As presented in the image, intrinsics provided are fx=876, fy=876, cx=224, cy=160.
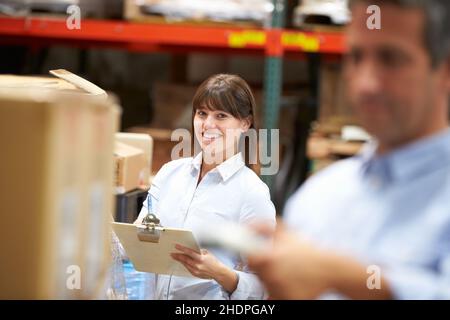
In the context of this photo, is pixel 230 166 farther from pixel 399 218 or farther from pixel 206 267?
pixel 399 218

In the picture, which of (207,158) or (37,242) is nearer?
(37,242)

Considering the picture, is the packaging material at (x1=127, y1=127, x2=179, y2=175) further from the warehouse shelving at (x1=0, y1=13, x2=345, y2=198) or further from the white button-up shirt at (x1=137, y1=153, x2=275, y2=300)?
the white button-up shirt at (x1=137, y1=153, x2=275, y2=300)

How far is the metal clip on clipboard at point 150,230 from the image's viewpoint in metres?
1.83

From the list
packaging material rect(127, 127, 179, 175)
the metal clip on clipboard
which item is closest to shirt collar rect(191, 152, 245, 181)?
the metal clip on clipboard

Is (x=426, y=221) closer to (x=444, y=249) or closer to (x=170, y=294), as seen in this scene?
(x=444, y=249)

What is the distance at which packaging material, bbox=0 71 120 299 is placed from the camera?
1.19 metres

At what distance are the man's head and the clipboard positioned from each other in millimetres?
663

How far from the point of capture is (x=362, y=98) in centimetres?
118

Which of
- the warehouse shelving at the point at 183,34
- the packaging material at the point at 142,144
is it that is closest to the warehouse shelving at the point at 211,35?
the warehouse shelving at the point at 183,34

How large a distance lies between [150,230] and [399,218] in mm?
790

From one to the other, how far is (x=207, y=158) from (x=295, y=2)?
290 cm
